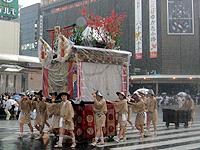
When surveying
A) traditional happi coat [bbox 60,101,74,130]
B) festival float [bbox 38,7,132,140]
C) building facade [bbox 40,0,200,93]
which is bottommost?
traditional happi coat [bbox 60,101,74,130]

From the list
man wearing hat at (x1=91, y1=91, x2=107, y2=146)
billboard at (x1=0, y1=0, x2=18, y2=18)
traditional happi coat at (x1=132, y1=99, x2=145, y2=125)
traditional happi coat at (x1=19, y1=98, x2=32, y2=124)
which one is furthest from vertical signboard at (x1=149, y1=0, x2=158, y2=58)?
man wearing hat at (x1=91, y1=91, x2=107, y2=146)

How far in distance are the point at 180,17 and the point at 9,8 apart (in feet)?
77.9

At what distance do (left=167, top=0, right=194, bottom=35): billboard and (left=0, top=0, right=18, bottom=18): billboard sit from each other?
21951mm

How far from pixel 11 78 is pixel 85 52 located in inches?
715

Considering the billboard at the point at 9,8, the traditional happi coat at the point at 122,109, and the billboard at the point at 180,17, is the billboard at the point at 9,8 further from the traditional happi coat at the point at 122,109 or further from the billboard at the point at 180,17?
the traditional happi coat at the point at 122,109

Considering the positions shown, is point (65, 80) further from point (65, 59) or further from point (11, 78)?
point (11, 78)

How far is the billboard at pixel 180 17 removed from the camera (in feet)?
123

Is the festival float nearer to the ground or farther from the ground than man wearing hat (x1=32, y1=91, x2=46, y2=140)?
farther from the ground

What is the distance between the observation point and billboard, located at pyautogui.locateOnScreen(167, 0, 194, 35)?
37625 mm

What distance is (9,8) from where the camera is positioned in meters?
29.0

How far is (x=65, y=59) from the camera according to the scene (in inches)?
333

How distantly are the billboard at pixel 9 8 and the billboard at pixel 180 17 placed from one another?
2195 centimetres

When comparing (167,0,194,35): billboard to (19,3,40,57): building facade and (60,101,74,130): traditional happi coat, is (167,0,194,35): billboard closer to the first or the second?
(19,3,40,57): building facade

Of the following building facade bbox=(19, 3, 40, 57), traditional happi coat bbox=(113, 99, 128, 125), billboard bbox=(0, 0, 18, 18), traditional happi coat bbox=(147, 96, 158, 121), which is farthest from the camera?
building facade bbox=(19, 3, 40, 57)
